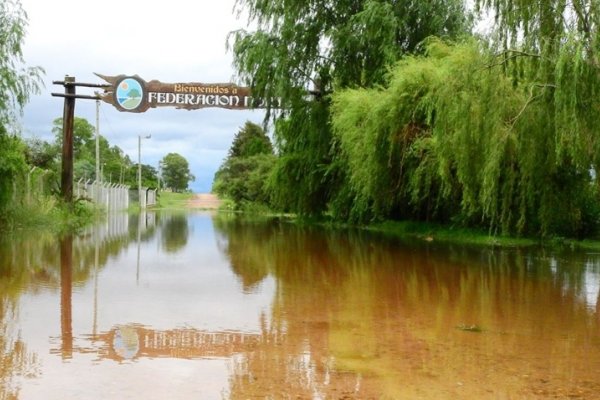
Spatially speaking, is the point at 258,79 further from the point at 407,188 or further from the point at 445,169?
the point at 445,169

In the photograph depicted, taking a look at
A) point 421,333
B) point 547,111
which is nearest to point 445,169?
point 547,111

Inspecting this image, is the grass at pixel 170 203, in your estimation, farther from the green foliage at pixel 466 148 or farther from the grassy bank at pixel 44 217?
the green foliage at pixel 466 148

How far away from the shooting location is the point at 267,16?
29.1 m

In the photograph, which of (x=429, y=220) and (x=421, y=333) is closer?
(x=421, y=333)

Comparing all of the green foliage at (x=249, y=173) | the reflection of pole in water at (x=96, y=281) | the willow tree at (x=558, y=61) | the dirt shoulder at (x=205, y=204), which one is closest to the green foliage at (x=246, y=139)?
the green foliage at (x=249, y=173)

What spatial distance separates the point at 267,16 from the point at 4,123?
1409 cm

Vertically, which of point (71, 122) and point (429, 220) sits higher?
point (71, 122)

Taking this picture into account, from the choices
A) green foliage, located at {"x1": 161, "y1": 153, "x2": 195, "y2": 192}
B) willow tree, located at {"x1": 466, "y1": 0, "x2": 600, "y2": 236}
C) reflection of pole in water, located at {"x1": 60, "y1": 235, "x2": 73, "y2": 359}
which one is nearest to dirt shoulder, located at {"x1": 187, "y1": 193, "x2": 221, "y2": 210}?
green foliage, located at {"x1": 161, "y1": 153, "x2": 195, "y2": 192}

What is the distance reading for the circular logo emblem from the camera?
88.0ft

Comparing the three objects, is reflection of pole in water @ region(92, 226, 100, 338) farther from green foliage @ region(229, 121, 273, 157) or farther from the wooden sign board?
green foliage @ region(229, 121, 273, 157)

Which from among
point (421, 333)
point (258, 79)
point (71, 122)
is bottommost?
point (421, 333)

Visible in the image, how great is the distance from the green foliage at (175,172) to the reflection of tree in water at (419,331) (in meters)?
126

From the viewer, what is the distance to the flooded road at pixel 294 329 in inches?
208

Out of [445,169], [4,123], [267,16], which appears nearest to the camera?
[4,123]
